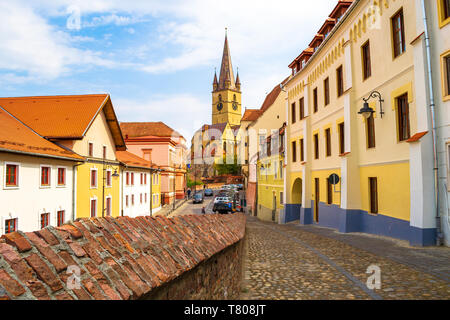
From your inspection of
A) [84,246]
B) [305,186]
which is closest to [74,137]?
[305,186]

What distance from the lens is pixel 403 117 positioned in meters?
12.7

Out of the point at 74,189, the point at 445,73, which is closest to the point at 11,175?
the point at 74,189

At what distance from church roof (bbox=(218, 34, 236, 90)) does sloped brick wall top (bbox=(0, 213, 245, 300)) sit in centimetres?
13310

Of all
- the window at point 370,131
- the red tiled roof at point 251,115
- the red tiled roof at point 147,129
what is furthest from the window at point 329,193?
the red tiled roof at point 251,115

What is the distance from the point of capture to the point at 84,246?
2.37 metres

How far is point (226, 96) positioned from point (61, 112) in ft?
363

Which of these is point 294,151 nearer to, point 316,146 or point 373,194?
point 316,146

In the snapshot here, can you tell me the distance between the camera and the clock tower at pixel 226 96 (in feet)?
432

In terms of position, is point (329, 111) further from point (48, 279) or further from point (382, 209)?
point (48, 279)

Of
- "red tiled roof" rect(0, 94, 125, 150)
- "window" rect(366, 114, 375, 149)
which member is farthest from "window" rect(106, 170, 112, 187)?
"window" rect(366, 114, 375, 149)

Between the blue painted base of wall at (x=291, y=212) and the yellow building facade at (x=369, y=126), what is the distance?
349cm

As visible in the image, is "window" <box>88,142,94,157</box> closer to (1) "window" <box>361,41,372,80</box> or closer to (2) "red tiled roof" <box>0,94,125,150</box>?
(2) "red tiled roof" <box>0,94,125,150</box>

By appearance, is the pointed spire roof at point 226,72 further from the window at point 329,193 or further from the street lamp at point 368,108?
the street lamp at point 368,108

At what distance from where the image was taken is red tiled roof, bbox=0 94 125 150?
23.8 metres
